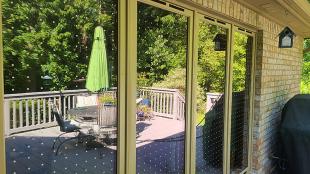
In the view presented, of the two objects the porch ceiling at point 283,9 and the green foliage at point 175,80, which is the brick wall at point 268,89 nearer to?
the porch ceiling at point 283,9

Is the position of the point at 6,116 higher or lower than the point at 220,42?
lower

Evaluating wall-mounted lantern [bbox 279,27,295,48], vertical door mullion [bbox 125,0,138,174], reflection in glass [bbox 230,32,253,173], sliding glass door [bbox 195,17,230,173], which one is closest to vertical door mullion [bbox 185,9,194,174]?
sliding glass door [bbox 195,17,230,173]

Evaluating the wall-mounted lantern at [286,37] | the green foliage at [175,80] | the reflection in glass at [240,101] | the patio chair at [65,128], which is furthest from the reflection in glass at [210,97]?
the wall-mounted lantern at [286,37]

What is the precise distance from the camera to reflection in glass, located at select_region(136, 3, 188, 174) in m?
2.26

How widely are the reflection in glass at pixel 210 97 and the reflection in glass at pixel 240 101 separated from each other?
0.38 metres

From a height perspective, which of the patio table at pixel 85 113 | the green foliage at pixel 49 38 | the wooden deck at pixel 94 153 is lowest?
the wooden deck at pixel 94 153

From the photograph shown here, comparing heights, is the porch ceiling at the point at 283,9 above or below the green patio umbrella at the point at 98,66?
above

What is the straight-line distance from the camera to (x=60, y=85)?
5.50ft

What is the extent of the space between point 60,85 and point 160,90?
0.99 metres

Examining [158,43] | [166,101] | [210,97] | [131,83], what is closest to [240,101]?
[210,97]

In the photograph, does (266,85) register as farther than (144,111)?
Yes

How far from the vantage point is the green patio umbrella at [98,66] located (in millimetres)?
1867

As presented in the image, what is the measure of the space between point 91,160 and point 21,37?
0.88 metres

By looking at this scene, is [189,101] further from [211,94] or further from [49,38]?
[49,38]
